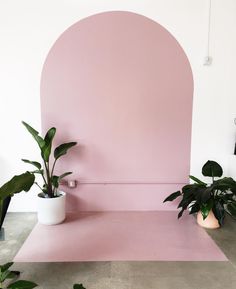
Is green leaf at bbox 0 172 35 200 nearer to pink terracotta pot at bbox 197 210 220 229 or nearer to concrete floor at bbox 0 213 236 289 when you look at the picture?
concrete floor at bbox 0 213 236 289

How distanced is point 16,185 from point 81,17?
233 cm

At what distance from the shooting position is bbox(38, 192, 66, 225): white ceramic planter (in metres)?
2.86

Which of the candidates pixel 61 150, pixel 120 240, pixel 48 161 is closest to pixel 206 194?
pixel 120 240

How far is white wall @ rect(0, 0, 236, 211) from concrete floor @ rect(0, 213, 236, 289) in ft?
4.33

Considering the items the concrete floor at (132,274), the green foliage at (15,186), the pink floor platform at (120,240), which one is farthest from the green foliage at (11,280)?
the green foliage at (15,186)

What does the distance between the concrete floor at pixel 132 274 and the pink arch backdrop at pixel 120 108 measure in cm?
117

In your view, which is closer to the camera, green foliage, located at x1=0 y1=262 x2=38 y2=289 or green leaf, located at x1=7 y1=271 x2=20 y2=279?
green foliage, located at x1=0 y1=262 x2=38 y2=289

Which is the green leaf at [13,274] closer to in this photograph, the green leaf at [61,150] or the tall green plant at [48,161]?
the tall green plant at [48,161]

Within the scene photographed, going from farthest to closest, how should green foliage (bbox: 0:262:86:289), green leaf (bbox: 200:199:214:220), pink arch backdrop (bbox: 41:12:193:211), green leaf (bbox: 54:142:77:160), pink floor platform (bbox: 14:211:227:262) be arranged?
1. pink arch backdrop (bbox: 41:12:193:211)
2. green leaf (bbox: 54:142:77:160)
3. green leaf (bbox: 200:199:214:220)
4. pink floor platform (bbox: 14:211:227:262)
5. green foliage (bbox: 0:262:86:289)

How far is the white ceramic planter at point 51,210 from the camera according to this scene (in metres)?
2.86

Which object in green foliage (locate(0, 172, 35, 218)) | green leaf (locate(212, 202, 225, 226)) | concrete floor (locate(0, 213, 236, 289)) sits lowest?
concrete floor (locate(0, 213, 236, 289))

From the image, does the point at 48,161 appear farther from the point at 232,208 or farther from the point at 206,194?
the point at 232,208

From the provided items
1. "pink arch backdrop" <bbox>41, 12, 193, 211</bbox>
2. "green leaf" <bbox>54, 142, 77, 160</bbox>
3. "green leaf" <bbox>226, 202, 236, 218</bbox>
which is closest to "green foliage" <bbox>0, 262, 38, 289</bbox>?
"green leaf" <bbox>54, 142, 77, 160</bbox>

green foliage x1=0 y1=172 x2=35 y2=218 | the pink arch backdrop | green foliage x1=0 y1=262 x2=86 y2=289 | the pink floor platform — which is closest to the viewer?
green foliage x1=0 y1=172 x2=35 y2=218
